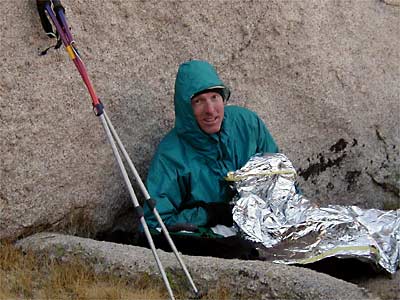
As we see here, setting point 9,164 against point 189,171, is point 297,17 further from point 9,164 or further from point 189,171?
point 9,164

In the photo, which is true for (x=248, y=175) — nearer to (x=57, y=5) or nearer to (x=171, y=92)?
(x=171, y=92)

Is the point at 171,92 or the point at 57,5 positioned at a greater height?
the point at 57,5

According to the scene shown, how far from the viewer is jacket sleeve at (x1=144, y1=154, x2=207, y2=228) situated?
4.89 metres

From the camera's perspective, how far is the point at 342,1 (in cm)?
646

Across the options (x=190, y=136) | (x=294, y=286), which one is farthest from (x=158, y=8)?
(x=294, y=286)

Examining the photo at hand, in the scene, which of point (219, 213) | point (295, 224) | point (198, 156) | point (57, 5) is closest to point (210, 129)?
point (198, 156)

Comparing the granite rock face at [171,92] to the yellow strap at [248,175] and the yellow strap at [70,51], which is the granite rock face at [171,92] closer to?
the yellow strap at [70,51]

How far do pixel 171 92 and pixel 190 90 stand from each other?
1.62 feet

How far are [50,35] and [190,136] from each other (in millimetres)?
1083

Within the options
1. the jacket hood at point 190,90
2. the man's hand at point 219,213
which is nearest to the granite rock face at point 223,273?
the man's hand at point 219,213

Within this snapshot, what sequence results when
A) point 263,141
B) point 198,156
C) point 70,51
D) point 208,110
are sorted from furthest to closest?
point 263,141 < point 198,156 < point 208,110 < point 70,51

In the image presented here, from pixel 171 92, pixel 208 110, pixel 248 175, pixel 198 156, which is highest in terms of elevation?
pixel 171 92

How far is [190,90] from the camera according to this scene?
5070 mm

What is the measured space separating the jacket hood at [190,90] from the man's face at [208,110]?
0.11ft
